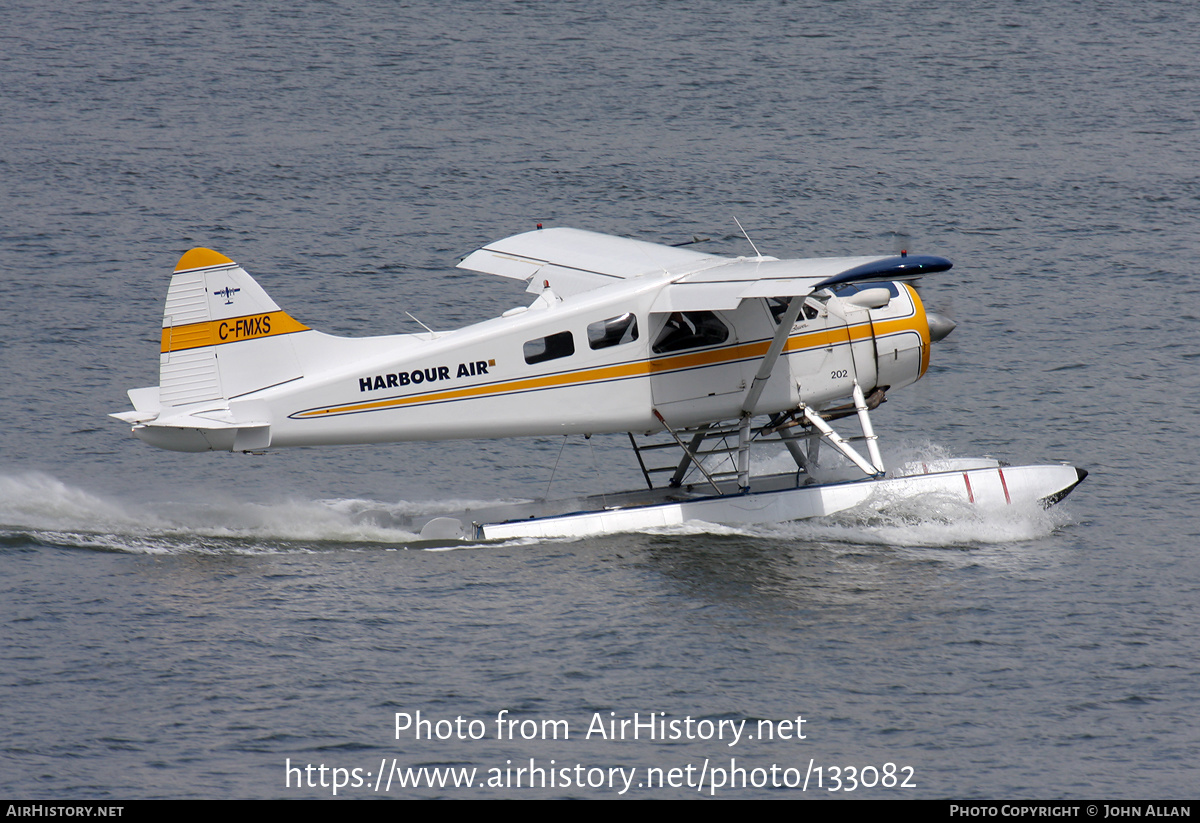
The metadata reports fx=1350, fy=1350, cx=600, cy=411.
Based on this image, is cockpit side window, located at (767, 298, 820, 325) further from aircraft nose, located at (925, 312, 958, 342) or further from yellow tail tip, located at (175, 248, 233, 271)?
yellow tail tip, located at (175, 248, 233, 271)

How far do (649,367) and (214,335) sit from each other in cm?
550

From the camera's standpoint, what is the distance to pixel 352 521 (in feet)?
60.5

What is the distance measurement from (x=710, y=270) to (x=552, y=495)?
4.84 metres

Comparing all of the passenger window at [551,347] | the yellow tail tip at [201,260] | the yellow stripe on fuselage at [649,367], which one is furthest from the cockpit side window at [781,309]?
the yellow tail tip at [201,260]

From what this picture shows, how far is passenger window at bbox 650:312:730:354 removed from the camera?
695 inches

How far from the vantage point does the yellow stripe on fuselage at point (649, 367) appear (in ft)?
55.6

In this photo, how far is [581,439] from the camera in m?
23.6

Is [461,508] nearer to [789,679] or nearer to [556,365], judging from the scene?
[556,365]

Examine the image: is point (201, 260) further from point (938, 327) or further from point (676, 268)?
point (938, 327)

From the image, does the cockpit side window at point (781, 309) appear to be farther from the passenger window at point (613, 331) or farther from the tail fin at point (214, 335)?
the tail fin at point (214, 335)

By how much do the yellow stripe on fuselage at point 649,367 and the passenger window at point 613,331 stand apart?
31cm

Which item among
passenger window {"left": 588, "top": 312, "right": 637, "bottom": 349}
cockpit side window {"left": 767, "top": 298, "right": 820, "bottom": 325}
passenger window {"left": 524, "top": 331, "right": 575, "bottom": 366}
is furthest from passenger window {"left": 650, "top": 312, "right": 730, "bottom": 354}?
passenger window {"left": 524, "top": 331, "right": 575, "bottom": 366}

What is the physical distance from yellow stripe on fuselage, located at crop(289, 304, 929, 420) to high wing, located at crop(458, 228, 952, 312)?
966mm
